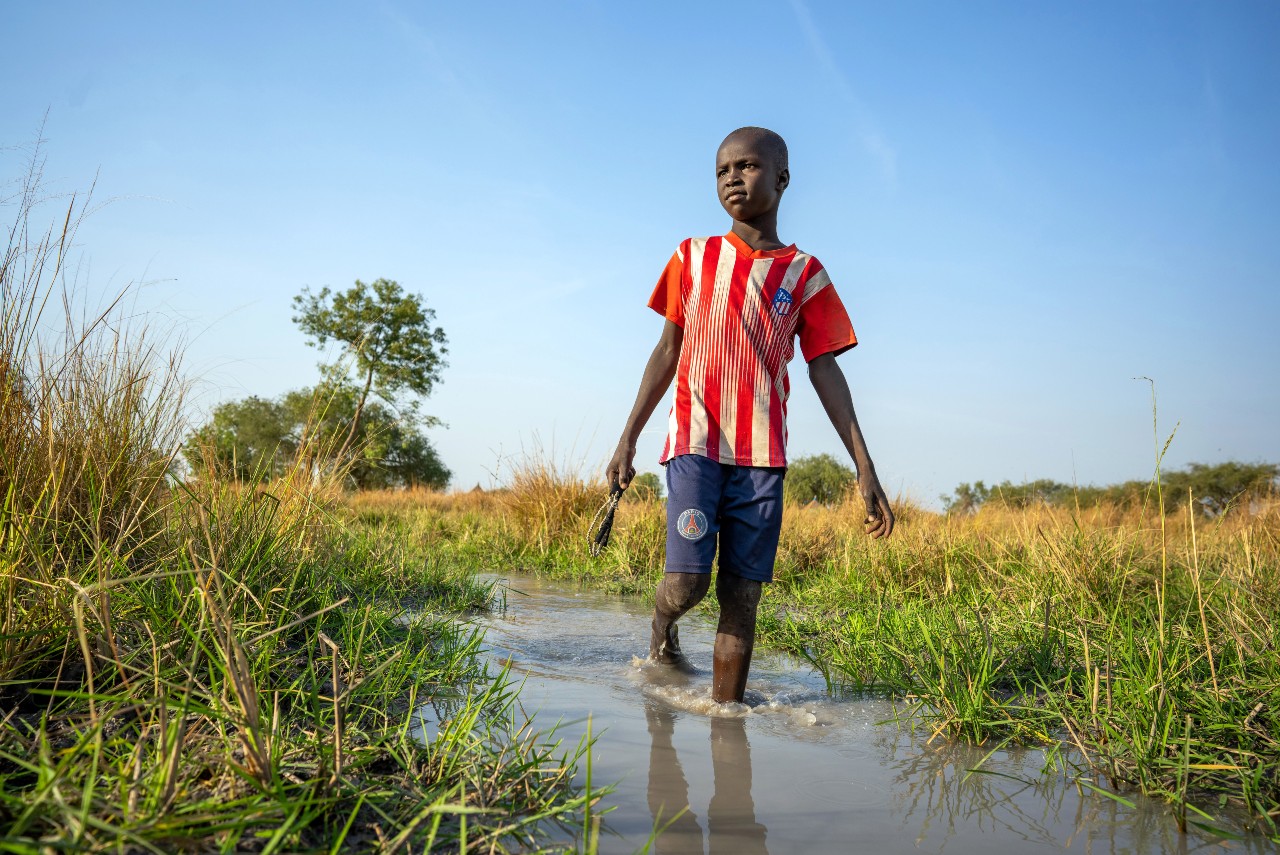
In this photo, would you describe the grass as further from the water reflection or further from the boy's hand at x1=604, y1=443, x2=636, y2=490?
the boy's hand at x1=604, y1=443, x2=636, y2=490

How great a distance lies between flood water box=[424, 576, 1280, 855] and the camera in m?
1.80

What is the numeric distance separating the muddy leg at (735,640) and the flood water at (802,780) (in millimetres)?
75

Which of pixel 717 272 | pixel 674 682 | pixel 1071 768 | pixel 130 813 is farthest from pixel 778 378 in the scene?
pixel 130 813

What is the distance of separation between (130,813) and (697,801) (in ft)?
4.02

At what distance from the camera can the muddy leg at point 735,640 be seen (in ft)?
9.53

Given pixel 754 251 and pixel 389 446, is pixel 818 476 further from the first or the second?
pixel 754 251

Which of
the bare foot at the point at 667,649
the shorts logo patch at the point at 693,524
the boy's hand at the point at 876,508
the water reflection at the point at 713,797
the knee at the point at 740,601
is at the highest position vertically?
the boy's hand at the point at 876,508

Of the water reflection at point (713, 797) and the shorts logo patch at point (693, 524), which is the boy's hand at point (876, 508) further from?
the water reflection at point (713, 797)

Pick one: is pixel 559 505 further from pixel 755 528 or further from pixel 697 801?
pixel 697 801

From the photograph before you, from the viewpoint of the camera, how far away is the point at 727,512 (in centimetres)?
299

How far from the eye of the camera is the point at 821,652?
375 cm

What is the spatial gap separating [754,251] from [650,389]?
27.0 inches

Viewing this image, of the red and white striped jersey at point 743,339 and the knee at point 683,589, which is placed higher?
the red and white striped jersey at point 743,339

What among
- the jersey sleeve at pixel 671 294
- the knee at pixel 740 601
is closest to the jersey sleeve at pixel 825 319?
the jersey sleeve at pixel 671 294
